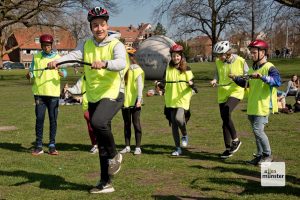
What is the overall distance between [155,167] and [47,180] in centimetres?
189

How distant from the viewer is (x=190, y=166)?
797 centimetres

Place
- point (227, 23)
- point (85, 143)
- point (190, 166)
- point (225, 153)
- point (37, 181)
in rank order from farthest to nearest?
point (227, 23)
point (85, 143)
point (225, 153)
point (190, 166)
point (37, 181)

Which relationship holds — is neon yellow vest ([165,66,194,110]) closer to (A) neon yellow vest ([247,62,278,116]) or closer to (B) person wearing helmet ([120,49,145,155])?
(B) person wearing helmet ([120,49,145,155])

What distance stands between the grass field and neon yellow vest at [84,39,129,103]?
4.59ft

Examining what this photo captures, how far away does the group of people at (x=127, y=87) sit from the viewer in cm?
622

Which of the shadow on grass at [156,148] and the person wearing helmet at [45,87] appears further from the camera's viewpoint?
the shadow on grass at [156,148]

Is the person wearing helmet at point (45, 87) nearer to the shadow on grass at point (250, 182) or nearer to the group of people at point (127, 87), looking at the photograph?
the group of people at point (127, 87)

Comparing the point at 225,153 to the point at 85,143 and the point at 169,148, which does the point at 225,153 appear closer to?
the point at 169,148

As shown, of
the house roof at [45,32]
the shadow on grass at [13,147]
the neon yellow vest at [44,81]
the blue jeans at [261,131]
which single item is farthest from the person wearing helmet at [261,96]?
the house roof at [45,32]

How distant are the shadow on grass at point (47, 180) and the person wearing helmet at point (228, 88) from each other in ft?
10.3

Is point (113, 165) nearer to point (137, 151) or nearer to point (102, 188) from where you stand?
point (102, 188)

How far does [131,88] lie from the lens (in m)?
9.24

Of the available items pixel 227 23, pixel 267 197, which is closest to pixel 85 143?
pixel 267 197

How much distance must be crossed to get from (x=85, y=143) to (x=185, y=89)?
292 centimetres
